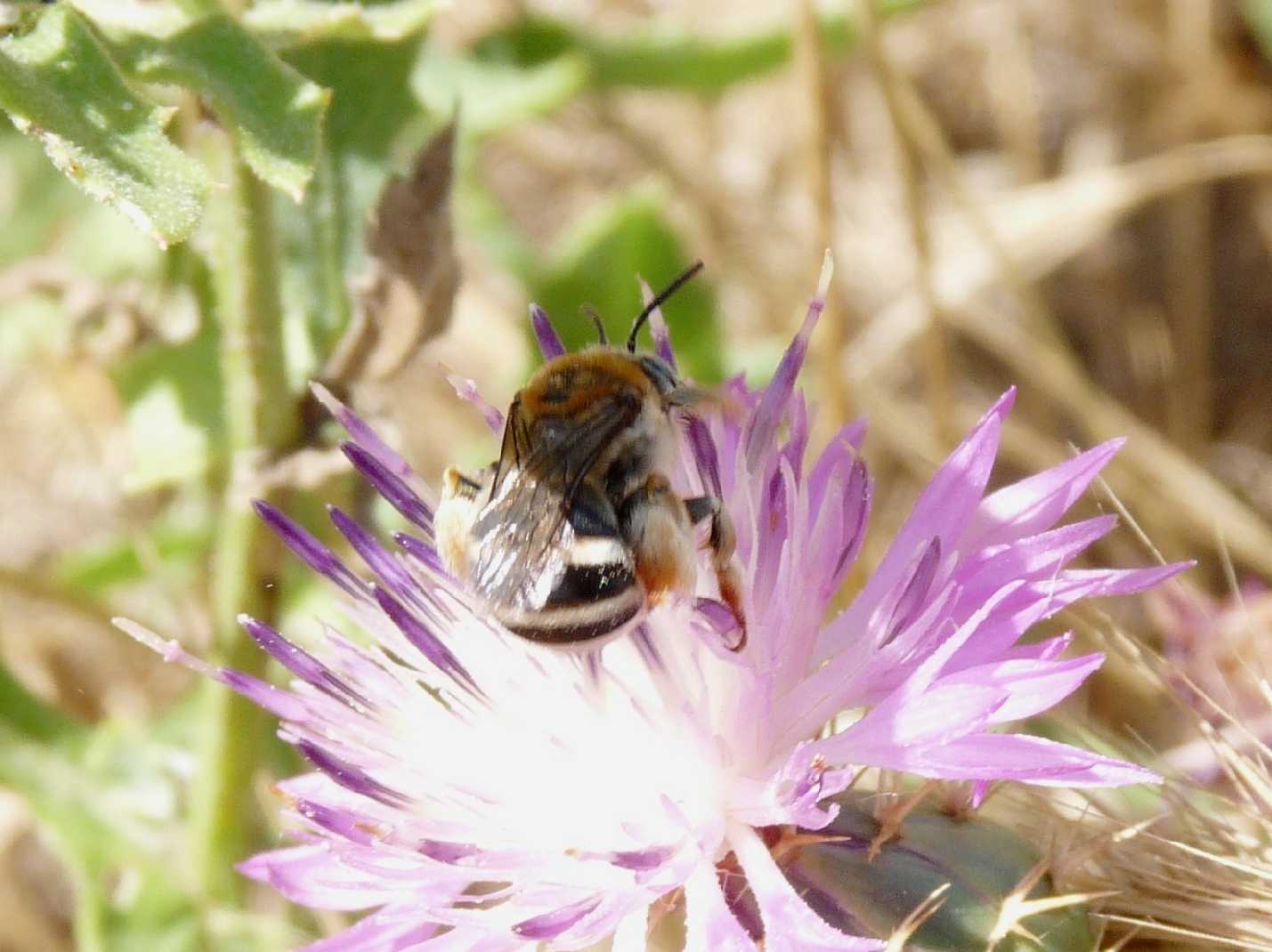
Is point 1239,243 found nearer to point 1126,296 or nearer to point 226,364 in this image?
point 1126,296

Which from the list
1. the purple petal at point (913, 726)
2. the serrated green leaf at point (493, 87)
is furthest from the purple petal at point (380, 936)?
the serrated green leaf at point (493, 87)

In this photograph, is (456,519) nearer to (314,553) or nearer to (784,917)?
(314,553)

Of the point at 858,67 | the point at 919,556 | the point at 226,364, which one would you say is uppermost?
the point at 858,67

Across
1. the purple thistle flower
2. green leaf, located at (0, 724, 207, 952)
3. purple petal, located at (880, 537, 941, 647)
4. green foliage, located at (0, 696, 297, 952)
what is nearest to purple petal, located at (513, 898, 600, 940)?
the purple thistle flower

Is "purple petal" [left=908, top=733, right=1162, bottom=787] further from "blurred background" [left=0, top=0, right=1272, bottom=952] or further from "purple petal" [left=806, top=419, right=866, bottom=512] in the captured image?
"purple petal" [left=806, top=419, right=866, bottom=512]

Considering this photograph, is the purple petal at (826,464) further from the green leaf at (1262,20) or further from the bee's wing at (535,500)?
the green leaf at (1262,20)

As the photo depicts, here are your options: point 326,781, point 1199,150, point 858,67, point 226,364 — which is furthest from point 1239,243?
point 326,781
